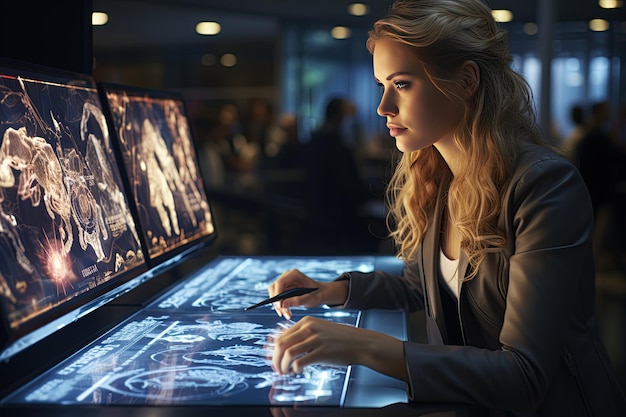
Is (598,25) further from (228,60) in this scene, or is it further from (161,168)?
(228,60)

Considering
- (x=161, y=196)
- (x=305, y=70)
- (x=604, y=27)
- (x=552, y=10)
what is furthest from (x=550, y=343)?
(x=305, y=70)

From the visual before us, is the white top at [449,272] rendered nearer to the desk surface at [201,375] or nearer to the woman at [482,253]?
the woman at [482,253]

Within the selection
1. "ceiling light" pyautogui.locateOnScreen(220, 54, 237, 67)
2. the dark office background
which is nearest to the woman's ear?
the dark office background

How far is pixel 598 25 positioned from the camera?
15.8ft

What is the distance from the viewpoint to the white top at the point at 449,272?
4.60 feet

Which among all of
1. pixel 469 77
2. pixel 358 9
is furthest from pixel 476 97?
pixel 358 9

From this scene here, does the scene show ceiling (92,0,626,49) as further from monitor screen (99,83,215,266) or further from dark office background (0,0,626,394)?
monitor screen (99,83,215,266)

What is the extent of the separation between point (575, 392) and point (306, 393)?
19.4 inches

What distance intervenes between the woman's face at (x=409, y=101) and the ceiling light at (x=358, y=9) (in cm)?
A: 417

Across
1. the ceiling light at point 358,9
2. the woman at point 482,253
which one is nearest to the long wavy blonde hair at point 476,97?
the woman at point 482,253

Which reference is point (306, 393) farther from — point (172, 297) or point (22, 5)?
point (22, 5)

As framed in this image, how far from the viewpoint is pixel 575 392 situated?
1.26 meters

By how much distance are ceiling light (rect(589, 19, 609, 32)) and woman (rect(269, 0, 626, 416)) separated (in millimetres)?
3670

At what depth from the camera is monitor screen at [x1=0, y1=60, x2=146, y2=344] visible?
1.06m
